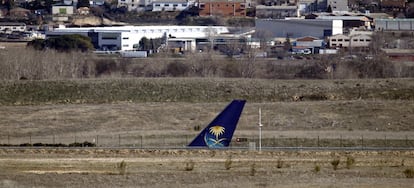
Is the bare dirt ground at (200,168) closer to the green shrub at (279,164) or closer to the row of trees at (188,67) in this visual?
the green shrub at (279,164)

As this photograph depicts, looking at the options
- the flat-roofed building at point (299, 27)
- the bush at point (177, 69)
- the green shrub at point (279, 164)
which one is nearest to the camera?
the green shrub at point (279, 164)

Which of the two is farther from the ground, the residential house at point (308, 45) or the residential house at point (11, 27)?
the residential house at point (11, 27)

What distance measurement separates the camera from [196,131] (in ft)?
229

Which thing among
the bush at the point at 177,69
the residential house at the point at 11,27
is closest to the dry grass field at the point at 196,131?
the bush at the point at 177,69

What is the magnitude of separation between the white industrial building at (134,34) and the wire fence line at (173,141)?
264 ft

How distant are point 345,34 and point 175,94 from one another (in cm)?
7847

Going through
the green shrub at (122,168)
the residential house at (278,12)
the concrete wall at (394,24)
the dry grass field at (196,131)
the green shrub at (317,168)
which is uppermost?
the green shrub at (122,168)

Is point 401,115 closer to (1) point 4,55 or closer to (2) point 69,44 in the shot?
(1) point 4,55

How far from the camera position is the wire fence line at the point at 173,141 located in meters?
63.3

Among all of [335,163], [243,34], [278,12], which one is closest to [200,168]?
[335,163]

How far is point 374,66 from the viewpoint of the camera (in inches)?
4668

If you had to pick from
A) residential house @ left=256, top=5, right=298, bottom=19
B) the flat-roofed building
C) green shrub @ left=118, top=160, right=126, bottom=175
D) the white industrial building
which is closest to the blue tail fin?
A: green shrub @ left=118, top=160, right=126, bottom=175

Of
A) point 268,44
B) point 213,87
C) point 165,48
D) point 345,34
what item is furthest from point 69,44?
point 213,87

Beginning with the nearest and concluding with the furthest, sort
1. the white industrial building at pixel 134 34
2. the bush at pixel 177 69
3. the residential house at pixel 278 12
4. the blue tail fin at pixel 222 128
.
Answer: the blue tail fin at pixel 222 128 → the bush at pixel 177 69 → the white industrial building at pixel 134 34 → the residential house at pixel 278 12
